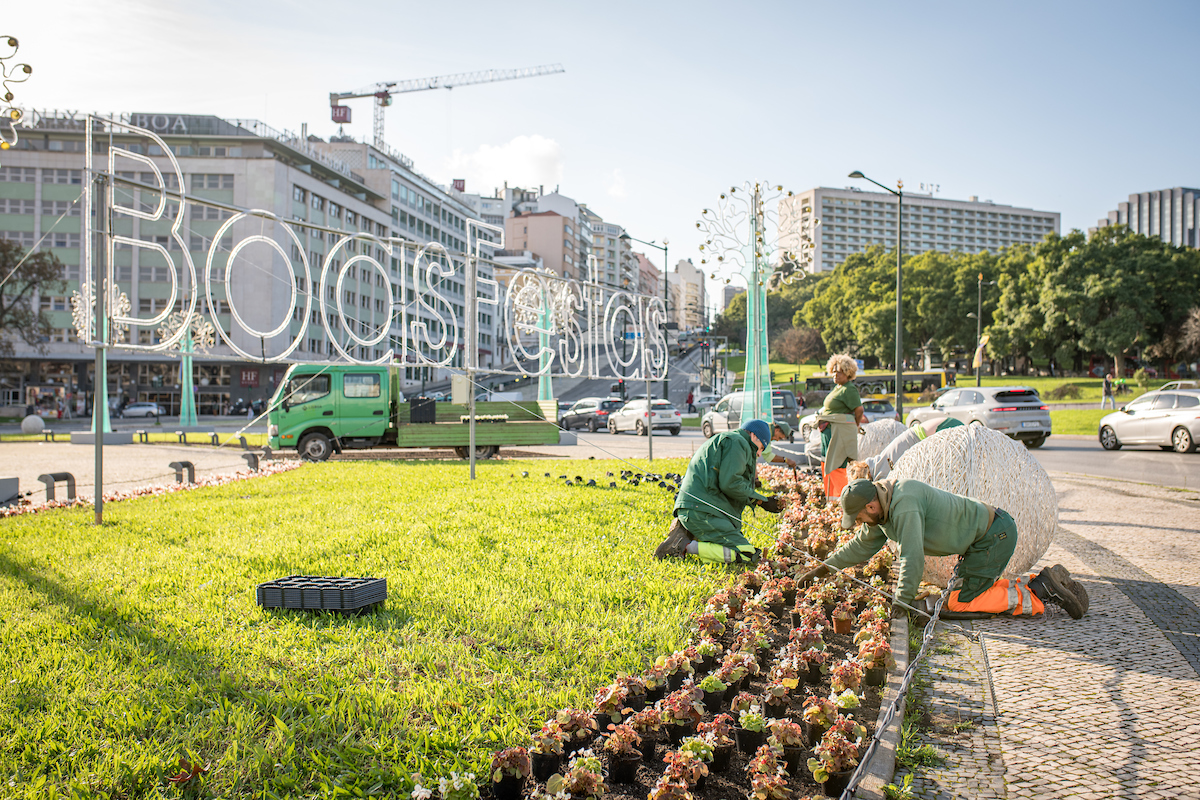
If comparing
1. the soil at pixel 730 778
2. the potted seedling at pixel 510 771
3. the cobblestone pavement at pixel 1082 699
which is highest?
the potted seedling at pixel 510 771

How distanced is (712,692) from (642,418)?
26.7 meters

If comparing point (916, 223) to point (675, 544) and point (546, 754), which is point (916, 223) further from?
point (546, 754)

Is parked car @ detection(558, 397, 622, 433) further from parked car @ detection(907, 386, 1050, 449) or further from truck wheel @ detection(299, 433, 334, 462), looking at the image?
truck wheel @ detection(299, 433, 334, 462)

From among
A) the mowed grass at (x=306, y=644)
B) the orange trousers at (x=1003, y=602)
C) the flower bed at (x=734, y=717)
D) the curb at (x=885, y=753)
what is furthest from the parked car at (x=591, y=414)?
the curb at (x=885, y=753)

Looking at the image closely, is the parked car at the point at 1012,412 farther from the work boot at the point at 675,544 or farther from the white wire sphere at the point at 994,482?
the work boot at the point at 675,544

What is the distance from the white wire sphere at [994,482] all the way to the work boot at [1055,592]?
356 millimetres

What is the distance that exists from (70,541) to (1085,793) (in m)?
8.29

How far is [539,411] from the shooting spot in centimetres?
1941

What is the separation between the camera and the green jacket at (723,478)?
6.57 metres

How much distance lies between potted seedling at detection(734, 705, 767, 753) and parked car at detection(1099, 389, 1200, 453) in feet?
63.3

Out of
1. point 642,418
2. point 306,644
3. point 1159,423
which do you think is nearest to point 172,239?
point 642,418

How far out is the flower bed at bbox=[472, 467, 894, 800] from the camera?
2902mm

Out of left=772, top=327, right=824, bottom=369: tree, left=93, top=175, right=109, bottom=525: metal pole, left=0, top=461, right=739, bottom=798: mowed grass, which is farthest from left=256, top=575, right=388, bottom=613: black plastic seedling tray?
left=772, top=327, right=824, bottom=369: tree

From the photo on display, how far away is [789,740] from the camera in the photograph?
3113mm
